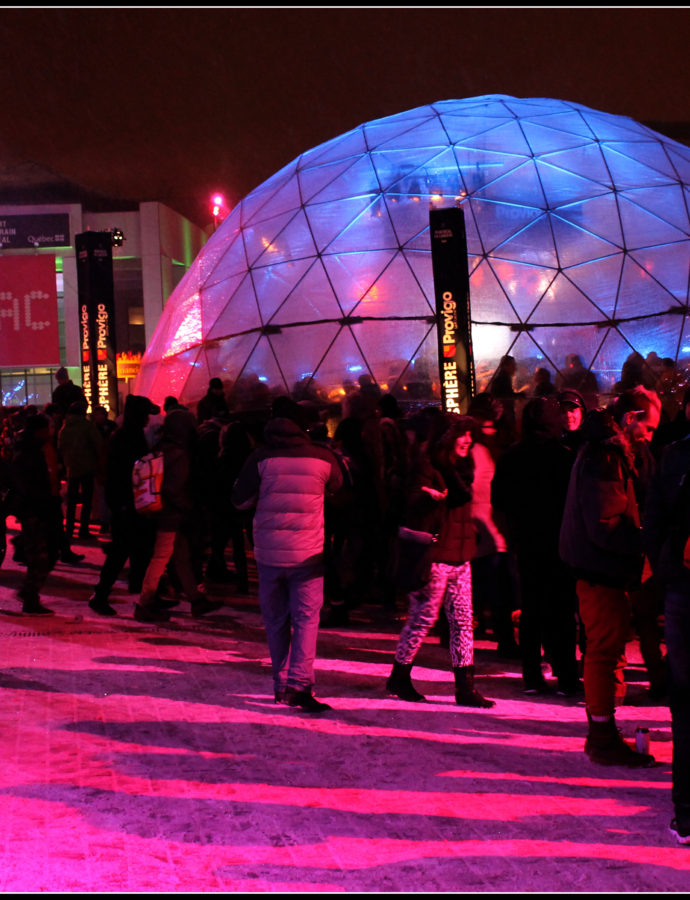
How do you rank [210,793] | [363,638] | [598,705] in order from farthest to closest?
[363,638] → [598,705] → [210,793]

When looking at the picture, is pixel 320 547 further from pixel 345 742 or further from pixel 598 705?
pixel 598 705

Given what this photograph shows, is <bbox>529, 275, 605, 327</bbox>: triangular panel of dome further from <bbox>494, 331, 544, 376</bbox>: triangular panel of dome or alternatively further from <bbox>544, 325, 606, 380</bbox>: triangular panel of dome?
<bbox>494, 331, 544, 376</bbox>: triangular panel of dome

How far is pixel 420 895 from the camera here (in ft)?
10.7

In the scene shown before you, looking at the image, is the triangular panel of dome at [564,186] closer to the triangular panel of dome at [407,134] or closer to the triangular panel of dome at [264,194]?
the triangular panel of dome at [407,134]

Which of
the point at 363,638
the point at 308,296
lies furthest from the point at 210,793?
the point at 308,296

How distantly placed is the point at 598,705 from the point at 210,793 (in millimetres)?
1933

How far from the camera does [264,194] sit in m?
20.7

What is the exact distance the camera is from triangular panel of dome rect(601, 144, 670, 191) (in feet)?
60.0

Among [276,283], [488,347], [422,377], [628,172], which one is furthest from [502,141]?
[422,377]

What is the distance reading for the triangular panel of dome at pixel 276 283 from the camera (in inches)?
699

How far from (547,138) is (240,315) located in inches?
278

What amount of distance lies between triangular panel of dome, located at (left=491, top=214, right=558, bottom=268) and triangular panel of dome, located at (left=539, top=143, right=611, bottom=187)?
4.40 ft

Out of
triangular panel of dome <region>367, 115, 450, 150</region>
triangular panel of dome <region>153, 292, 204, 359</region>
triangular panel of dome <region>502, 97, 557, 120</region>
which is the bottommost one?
triangular panel of dome <region>153, 292, 204, 359</region>

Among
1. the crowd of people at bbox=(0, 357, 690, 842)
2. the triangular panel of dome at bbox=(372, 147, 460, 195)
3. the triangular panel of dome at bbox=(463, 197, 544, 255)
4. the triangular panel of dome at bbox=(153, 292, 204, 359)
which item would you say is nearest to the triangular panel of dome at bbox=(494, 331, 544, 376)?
the triangular panel of dome at bbox=(463, 197, 544, 255)
